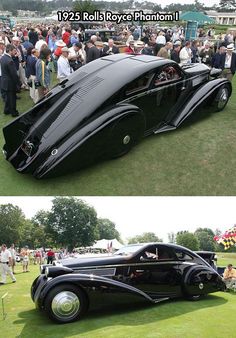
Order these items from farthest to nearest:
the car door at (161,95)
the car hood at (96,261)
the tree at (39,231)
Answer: the tree at (39,231) < the car door at (161,95) < the car hood at (96,261)

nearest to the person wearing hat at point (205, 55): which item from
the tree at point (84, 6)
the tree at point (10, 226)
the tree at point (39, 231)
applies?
the tree at point (39, 231)

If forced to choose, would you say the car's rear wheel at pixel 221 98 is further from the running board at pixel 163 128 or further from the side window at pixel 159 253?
the side window at pixel 159 253

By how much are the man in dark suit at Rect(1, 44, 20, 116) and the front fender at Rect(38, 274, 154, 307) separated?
558 cm

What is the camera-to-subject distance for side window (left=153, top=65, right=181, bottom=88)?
7562 millimetres

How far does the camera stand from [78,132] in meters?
6.22

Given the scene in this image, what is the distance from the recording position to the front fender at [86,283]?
15.7 feet

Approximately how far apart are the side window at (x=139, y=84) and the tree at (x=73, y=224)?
2751cm

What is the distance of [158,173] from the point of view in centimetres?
701

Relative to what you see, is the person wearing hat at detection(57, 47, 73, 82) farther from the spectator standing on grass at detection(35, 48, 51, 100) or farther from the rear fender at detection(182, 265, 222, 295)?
the rear fender at detection(182, 265, 222, 295)

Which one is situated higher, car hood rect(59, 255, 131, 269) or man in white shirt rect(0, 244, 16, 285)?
car hood rect(59, 255, 131, 269)

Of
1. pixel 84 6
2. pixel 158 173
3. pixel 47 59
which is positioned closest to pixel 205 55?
pixel 47 59

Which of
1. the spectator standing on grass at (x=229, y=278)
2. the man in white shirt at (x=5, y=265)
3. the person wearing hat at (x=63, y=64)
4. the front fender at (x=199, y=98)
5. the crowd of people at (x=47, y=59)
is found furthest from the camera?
the person wearing hat at (x=63, y=64)

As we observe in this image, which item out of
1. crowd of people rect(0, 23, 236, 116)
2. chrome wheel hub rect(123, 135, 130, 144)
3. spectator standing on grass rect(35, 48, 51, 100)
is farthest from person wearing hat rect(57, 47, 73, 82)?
chrome wheel hub rect(123, 135, 130, 144)

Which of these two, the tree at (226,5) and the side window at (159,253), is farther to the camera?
the tree at (226,5)
